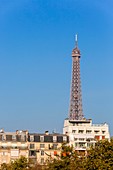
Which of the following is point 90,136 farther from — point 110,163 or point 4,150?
point 110,163

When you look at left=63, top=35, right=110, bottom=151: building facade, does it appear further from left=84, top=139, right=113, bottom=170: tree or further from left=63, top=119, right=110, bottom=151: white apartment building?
left=84, top=139, right=113, bottom=170: tree

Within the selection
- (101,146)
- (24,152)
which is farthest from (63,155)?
(24,152)

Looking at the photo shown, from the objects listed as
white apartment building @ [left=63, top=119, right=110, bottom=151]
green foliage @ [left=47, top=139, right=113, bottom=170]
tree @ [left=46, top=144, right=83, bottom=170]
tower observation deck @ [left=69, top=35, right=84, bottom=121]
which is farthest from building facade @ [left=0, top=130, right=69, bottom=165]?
green foliage @ [left=47, top=139, right=113, bottom=170]

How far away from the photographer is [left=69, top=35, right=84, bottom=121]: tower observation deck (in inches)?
7229

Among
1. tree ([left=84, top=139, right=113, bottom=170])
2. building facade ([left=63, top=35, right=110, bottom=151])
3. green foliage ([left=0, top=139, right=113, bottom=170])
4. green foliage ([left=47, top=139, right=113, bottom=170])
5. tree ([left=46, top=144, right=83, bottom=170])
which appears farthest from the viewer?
building facade ([left=63, top=35, right=110, bottom=151])

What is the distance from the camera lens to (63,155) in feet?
303

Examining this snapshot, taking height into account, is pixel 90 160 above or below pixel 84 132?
below

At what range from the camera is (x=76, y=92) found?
188875 millimetres

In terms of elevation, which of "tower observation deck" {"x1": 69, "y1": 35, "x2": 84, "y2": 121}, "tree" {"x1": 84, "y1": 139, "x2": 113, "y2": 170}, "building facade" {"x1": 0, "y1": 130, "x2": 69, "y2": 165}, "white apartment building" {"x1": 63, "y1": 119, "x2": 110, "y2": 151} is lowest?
"tree" {"x1": 84, "y1": 139, "x2": 113, "y2": 170}

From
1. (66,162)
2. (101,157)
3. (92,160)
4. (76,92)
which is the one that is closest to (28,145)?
(76,92)

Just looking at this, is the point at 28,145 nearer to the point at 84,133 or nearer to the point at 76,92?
the point at 84,133

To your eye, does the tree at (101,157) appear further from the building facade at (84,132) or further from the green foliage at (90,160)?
the building facade at (84,132)

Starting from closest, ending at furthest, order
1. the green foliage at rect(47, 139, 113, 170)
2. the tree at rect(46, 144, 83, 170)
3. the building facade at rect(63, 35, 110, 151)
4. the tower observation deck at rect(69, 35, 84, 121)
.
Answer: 1. the green foliage at rect(47, 139, 113, 170)
2. the tree at rect(46, 144, 83, 170)
3. the building facade at rect(63, 35, 110, 151)
4. the tower observation deck at rect(69, 35, 84, 121)

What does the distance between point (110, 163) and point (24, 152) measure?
62.4 metres
